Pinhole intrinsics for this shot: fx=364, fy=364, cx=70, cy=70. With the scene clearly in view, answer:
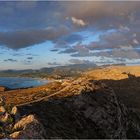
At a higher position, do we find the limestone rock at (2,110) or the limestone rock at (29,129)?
the limestone rock at (2,110)

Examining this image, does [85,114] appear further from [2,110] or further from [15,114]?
[2,110]

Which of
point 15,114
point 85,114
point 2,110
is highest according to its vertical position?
point 2,110

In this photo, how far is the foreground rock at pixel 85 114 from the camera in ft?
179

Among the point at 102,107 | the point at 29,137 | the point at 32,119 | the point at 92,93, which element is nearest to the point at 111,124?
the point at 102,107

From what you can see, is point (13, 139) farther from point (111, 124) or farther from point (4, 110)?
point (111, 124)

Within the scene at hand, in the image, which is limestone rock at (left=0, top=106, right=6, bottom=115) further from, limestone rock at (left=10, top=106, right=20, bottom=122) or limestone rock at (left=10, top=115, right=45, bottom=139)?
limestone rock at (left=10, top=115, right=45, bottom=139)

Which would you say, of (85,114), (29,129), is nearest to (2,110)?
(29,129)

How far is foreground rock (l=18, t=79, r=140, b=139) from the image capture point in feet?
179

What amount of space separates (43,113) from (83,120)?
31.0 ft

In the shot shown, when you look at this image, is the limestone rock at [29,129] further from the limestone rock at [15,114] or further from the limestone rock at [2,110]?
the limestone rock at [2,110]

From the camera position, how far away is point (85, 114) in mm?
65562

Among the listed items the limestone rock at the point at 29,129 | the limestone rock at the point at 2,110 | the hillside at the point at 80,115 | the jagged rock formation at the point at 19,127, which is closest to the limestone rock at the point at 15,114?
the jagged rock formation at the point at 19,127

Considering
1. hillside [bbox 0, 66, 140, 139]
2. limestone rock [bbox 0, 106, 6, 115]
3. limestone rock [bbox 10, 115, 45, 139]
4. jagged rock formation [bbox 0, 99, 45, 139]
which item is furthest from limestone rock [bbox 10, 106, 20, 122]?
limestone rock [bbox 10, 115, 45, 139]

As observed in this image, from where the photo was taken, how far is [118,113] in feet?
238
